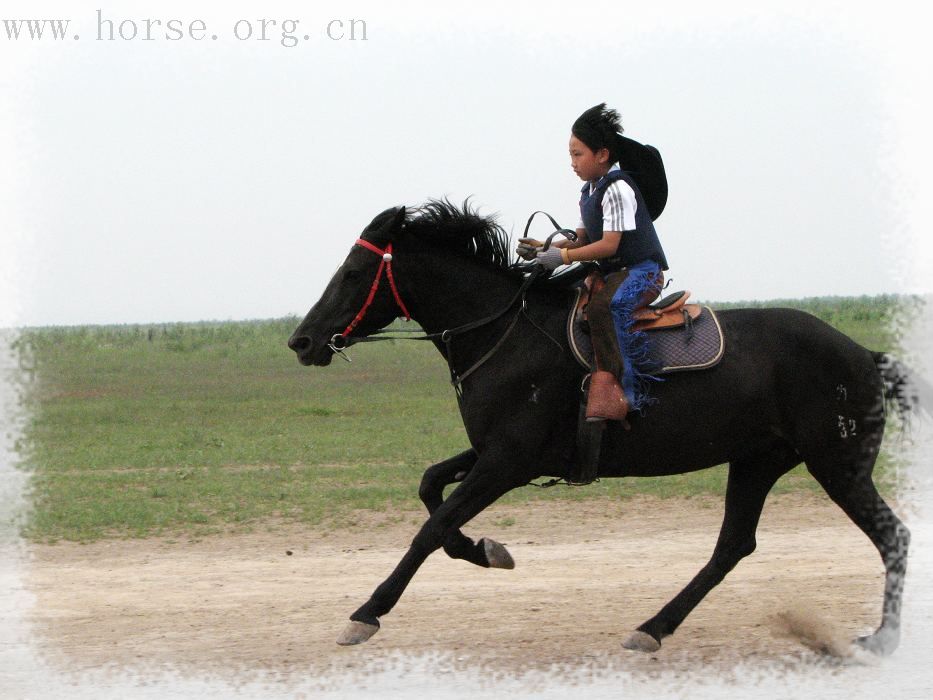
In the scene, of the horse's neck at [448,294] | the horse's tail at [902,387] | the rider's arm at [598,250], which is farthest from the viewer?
the horse's tail at [902,387]

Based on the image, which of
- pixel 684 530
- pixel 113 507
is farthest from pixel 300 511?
pixel 684 530

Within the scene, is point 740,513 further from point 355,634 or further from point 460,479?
point 355,634

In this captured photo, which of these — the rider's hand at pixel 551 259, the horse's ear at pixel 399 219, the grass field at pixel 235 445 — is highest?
the horse's ear at pixel 399 219

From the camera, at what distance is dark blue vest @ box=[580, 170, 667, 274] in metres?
6.79

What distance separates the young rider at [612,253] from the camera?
6.54 meters

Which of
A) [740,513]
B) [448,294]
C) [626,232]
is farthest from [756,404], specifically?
[448,294]

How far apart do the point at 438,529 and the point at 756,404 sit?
1.92 meters

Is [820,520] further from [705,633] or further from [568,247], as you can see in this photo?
[568,247]

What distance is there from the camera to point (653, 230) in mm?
6953

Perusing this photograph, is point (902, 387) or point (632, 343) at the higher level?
point (632, 343)

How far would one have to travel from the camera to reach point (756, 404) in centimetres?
677

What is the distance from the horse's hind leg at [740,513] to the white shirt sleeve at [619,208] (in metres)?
1.58

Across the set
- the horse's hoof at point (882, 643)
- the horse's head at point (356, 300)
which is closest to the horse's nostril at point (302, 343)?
the horse's head at point (356, 300)

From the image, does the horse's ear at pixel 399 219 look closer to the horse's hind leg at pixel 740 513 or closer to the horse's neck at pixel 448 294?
the horse's neck at pixel 448 294
